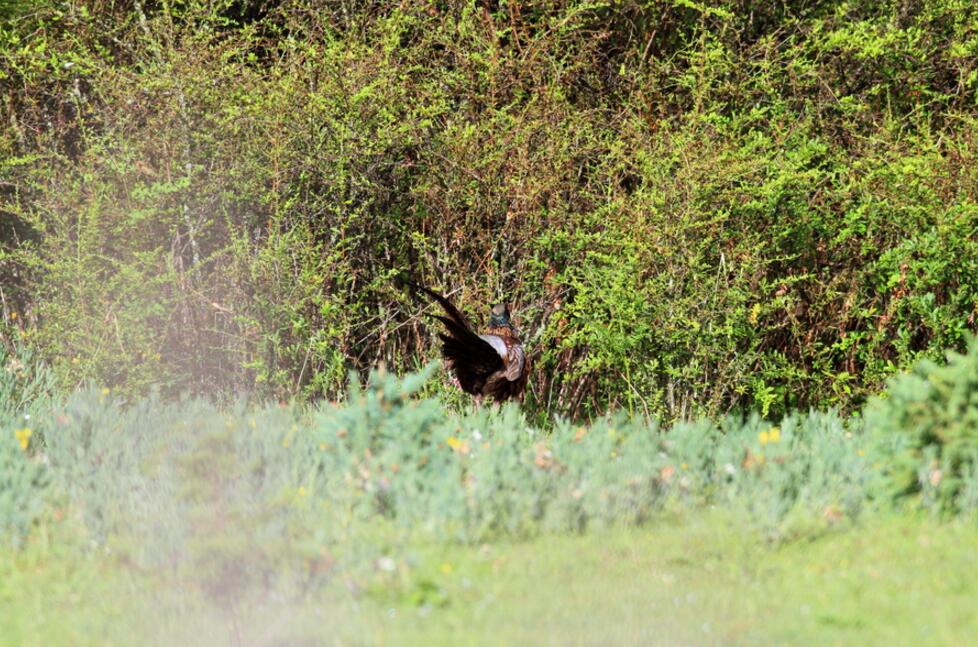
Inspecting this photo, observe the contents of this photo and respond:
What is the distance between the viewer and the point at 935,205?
25.1 feet

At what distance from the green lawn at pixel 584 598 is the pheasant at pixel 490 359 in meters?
2.50

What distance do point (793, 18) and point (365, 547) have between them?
619cm

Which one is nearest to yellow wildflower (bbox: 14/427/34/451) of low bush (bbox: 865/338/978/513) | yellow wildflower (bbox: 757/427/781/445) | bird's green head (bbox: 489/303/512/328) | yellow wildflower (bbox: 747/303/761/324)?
bird's green head (bbox: 489/303/512/328)

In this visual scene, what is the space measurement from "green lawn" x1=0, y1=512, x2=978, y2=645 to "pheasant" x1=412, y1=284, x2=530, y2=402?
8.21 feet

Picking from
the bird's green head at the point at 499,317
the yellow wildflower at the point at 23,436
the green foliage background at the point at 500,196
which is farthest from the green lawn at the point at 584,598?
the green foliage background at the point at 500,196

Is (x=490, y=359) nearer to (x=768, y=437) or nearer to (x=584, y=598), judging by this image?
(x=768, y=437)

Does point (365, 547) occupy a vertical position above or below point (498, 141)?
below

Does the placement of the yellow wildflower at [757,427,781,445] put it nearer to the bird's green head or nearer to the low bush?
the low bush

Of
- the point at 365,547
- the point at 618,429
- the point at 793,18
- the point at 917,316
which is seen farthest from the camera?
the point at 793,18

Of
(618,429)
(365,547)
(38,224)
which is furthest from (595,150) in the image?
(365,547)

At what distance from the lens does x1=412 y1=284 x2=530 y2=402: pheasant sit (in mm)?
7129

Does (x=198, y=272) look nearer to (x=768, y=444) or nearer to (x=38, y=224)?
(x=38, y=224)

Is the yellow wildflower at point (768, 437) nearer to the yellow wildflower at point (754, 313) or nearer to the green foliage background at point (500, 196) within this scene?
the green foliage background at point (500, 196)

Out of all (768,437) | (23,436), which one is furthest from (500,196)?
(23,436)
